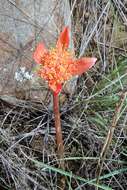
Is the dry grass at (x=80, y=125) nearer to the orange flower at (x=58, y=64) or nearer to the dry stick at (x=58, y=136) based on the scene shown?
the dry stick at (x=58, y=136)

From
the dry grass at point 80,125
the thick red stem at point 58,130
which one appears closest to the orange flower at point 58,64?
→ the thick red stem at point 58,130

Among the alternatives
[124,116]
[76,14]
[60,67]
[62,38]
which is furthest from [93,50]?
[60,67]

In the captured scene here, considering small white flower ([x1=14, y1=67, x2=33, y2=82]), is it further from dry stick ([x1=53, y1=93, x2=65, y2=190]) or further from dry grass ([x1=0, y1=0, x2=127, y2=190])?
dry stick ([x1=53, y1=93, x2=65, y2=190])

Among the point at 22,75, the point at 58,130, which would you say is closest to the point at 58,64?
the point at 58,130

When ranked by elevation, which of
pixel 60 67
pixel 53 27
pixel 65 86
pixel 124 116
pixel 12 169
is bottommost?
pixel 12 169

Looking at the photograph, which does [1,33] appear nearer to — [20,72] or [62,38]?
[20,72]

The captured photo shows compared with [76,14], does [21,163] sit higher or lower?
lower

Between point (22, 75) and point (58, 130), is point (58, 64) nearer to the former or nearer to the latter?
point (58, 130)

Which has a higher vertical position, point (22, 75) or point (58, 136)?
point (22, 75)
